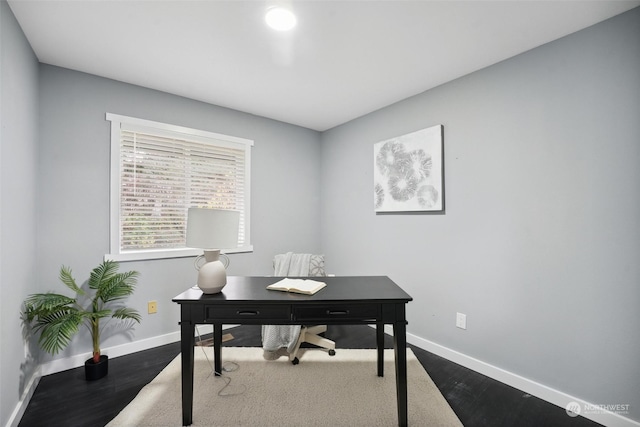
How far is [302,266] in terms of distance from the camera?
2691mm

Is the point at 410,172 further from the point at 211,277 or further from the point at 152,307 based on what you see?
the point at 152,307

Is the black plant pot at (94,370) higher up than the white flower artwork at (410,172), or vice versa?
the white flower artwork at (410,172)

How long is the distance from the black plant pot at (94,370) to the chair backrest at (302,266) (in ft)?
5.09

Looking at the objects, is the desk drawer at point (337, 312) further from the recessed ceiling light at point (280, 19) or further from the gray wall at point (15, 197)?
the recessed ceiling light at point (280, 19)

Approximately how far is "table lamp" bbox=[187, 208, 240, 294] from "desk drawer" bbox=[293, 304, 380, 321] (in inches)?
21.6

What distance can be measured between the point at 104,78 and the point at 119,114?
0.33m

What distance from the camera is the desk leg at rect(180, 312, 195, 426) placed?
1655 millimetres

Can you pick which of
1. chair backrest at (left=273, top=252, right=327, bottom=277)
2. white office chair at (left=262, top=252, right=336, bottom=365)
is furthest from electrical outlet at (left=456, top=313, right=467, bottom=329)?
chair backrest at (left=273, top=252, right=327, bottom=277)

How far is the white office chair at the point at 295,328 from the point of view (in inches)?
99.0

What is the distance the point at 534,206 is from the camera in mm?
2082

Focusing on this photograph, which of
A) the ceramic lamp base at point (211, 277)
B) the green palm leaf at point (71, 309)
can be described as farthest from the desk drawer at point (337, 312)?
the green palm leaf at point (71, 309)

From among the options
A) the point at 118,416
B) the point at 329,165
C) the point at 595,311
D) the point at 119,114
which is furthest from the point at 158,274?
the point at 595,311

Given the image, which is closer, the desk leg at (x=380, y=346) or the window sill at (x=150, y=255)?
the desk leg at (x=380, y=346)

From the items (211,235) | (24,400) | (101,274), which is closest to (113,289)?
(101,274)
